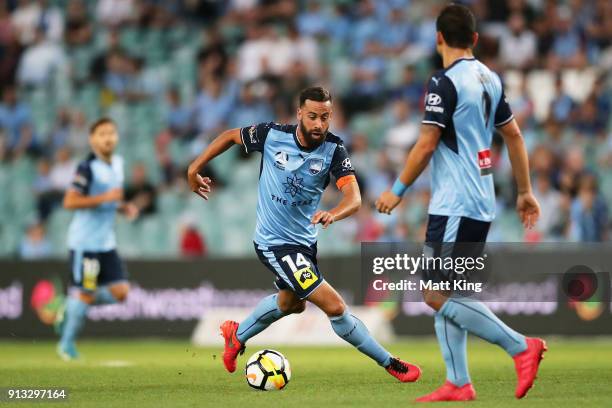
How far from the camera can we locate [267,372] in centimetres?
895

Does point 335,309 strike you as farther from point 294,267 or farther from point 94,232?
point 94,232

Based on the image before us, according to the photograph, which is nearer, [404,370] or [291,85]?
[404,370]

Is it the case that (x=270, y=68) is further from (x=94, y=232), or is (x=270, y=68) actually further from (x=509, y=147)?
(x=509, y=147)

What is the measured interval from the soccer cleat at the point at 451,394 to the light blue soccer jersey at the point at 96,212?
6313mm

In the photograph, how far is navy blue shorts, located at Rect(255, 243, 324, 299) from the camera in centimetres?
898

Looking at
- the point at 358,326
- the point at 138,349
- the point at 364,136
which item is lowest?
the point at 138,349

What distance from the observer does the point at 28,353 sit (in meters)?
14.5

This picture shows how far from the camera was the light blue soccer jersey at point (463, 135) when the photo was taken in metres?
7.59

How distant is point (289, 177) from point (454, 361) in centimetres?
216

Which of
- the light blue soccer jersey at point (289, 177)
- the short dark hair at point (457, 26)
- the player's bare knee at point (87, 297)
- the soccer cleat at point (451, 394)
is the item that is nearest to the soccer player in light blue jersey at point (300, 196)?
the light blue soccer jersey at point (289, 177)

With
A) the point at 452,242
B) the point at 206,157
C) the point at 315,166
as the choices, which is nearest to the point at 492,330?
the point at 452,242

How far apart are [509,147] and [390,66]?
11955 millimetres

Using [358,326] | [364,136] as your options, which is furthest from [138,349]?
[358,326]

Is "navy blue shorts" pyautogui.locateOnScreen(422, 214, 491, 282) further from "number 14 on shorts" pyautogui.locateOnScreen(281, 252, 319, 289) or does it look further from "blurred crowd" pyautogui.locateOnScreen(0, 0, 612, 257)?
"blurred crowd" pyautogui.locateOnScreen(0, 0, 612, 257)
